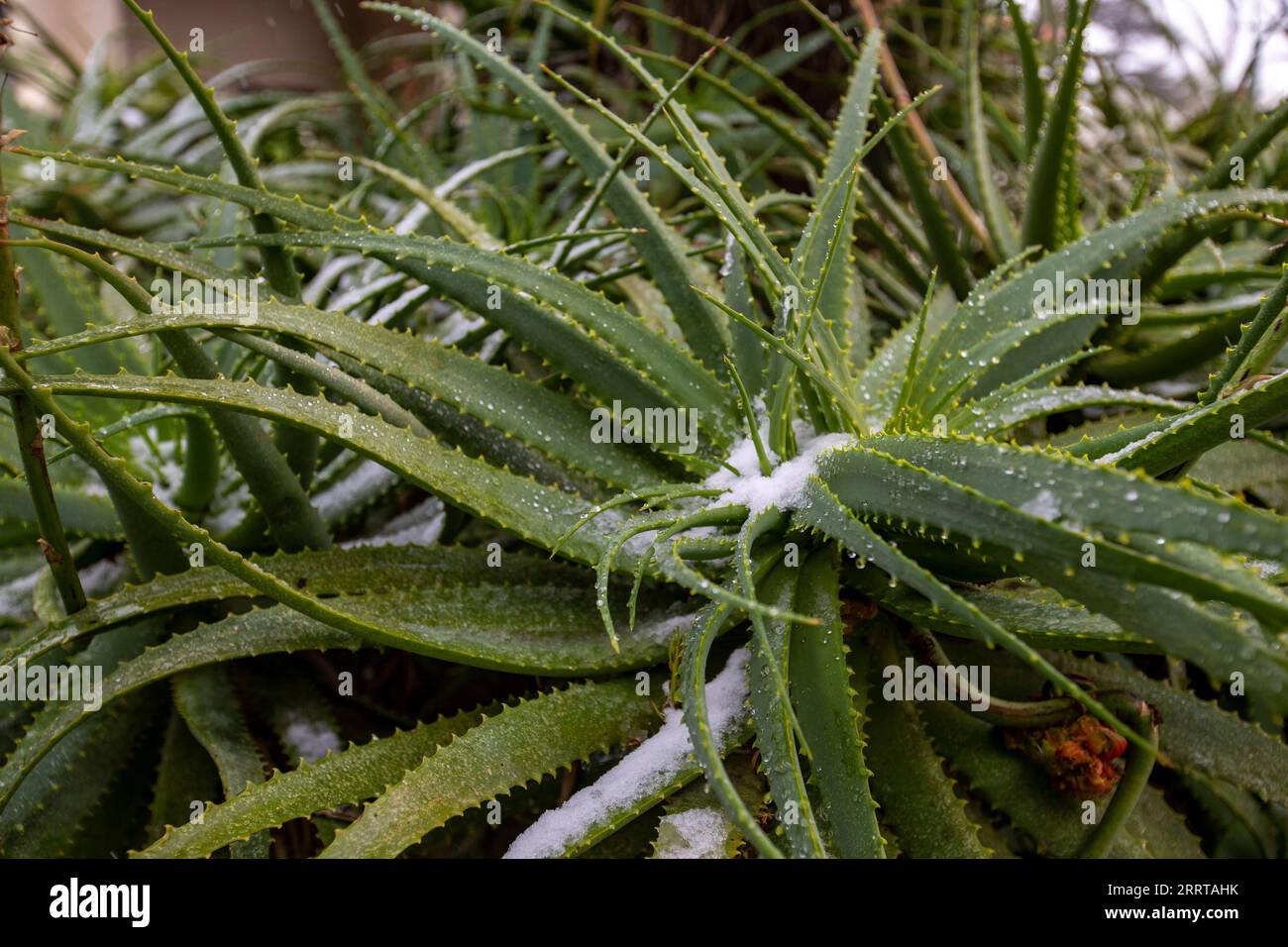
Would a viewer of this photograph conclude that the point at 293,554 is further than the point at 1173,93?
No

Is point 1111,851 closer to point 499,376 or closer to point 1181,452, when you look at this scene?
point 1181,452

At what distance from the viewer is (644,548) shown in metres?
0.64

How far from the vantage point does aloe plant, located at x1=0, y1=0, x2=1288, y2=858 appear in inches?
19.0

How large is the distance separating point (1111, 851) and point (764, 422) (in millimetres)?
370

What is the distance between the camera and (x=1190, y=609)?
38cm

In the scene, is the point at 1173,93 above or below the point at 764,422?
above

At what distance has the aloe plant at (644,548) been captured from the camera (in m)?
0.48

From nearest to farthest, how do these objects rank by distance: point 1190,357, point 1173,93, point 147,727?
point 147,727 < point 1190,357 < point 1173,93

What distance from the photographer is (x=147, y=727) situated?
72 cm

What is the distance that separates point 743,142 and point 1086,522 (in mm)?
1098

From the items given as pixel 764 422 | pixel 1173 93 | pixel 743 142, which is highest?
pixel 1173 93

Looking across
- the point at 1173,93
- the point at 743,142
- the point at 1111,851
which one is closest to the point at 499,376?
the point at 1111,851

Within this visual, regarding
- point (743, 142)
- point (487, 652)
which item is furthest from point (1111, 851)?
point (743, 142)

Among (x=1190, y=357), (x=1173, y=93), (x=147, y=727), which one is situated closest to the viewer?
(x=147, y=727)
